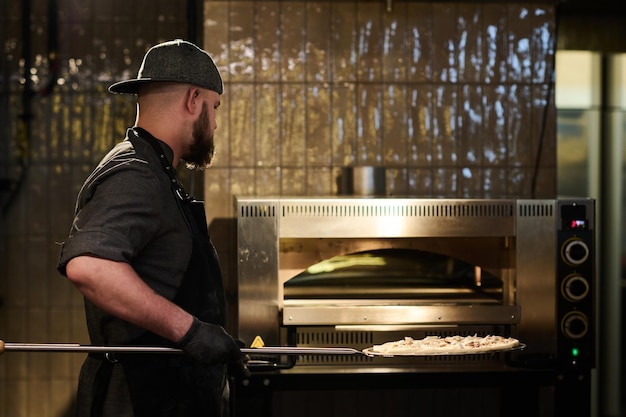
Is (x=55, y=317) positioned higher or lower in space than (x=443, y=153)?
lower

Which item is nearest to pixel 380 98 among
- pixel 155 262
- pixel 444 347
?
pixel 444 347

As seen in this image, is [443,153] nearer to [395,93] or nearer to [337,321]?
[395,93]

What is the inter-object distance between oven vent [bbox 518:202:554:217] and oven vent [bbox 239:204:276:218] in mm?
927

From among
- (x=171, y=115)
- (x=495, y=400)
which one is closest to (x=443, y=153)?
(x=495, y=400)

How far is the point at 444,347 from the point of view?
9.03ft

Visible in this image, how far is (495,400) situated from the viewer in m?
4.12

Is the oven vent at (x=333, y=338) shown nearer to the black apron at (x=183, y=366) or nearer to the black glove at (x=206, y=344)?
the black apron at (x=183, y=366)

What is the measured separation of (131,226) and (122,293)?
0.17 m

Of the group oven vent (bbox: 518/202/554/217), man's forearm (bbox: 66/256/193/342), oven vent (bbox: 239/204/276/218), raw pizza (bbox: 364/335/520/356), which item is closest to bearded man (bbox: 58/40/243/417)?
man's forearm (bbox: 66/256/193/342)

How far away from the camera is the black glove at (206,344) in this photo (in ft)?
7.04

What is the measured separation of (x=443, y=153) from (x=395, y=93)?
13.3 inches

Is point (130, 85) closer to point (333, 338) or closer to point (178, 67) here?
point (178, 67)

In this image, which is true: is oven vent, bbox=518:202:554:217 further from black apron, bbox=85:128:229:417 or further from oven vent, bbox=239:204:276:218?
black apron, bbox=85:128:229:417

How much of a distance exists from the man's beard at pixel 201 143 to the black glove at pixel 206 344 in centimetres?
50
